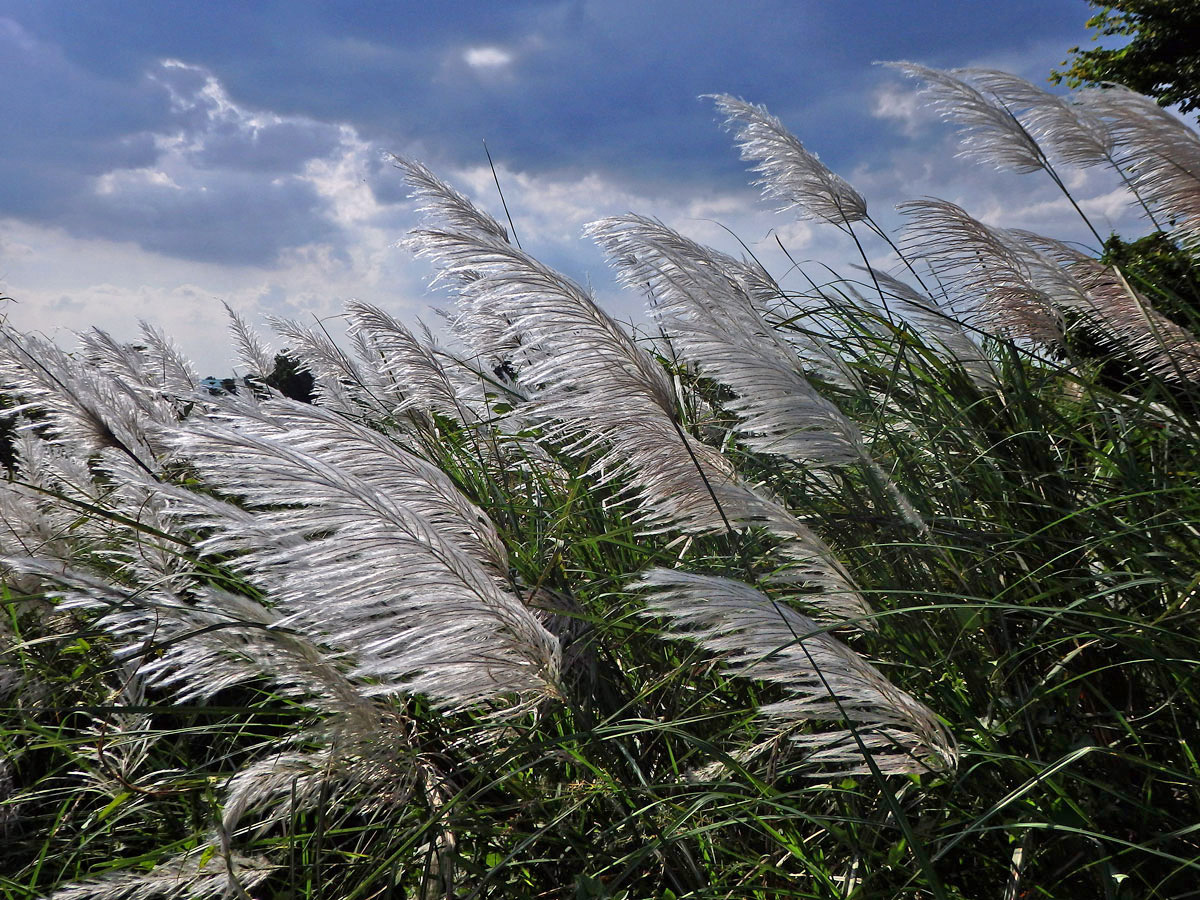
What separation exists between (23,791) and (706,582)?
7.44 ft

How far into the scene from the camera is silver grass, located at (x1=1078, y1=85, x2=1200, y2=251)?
9.18ft

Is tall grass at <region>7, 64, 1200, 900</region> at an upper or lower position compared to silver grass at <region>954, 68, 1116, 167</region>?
lower

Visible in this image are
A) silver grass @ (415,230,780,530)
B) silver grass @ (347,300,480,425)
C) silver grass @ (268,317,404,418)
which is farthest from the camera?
silver grass @ (268,317,404,418)

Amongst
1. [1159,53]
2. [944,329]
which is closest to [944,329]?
[944,329]

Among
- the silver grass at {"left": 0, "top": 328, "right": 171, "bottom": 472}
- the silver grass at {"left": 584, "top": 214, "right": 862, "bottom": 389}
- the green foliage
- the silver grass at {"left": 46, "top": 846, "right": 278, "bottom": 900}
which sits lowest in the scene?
the silver grass at {"left": 46, "top": 846, "right": 278, "bottom": 900}

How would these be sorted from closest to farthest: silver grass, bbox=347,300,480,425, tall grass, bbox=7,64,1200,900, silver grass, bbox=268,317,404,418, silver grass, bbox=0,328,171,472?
tall grass, bbox=7,64,1200,900, silver grass, bbox=0,328,171,472, silver grass, bbox=347,300,480,425, silver grass, bbox=268,317,404,418

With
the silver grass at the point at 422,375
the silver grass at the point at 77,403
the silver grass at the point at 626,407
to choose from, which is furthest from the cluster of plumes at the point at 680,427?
the silver grass at the point at 77,403

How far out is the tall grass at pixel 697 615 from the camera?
1.49m

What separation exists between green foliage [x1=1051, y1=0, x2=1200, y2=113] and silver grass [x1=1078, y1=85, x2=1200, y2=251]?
1205 centimetres

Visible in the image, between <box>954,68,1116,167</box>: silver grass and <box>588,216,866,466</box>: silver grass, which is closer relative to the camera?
<box>588,216,866,466</box>: silver grass

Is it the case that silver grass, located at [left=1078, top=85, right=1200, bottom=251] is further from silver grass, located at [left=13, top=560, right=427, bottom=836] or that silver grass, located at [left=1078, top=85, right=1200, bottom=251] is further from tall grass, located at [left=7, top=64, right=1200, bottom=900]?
silver grass, located at [left=13, top=560, right=427, bottom=836]

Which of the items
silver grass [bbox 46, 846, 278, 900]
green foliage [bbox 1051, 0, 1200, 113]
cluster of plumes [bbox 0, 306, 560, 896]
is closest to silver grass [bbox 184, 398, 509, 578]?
cluster of plumes [bbox 0, 306, 560, 896]

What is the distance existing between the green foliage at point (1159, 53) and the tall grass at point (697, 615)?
12.8 meters

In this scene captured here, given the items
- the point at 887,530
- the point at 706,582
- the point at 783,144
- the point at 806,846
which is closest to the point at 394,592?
the point at 706,582
